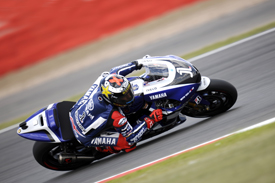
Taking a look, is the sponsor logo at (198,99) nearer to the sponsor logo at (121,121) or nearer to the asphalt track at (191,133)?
the asphalt track at (191,133)

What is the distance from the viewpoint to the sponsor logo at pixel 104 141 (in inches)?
210

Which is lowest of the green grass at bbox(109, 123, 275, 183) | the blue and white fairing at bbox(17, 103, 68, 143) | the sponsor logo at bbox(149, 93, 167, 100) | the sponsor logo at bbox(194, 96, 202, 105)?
the green grass at bbox(109, 123, 275, 183)

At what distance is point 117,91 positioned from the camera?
15.7ft

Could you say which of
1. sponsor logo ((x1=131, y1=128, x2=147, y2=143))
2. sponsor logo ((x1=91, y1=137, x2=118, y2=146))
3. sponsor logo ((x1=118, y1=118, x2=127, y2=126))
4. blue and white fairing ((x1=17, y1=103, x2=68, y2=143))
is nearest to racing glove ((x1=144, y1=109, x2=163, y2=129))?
sponsor logo ((x1=131, y1=128, x2=147, y2=143))

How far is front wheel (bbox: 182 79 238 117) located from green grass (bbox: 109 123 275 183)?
0.82m

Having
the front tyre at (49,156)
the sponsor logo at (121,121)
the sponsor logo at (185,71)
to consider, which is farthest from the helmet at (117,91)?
the front tyre at (49,156)

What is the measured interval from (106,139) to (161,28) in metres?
6.21

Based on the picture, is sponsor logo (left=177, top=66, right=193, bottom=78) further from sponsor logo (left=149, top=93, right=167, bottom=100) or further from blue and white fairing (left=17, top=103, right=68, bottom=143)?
blue and white fairing (left=17, top=103, right=68, bottom=143)

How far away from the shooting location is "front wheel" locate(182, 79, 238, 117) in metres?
5.25

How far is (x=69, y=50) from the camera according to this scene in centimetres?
1055

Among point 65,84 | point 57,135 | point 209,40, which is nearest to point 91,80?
point 65,84

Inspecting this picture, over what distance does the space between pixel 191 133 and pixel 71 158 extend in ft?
6.61

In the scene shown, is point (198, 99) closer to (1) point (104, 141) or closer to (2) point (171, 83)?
(2) point (171, 83)

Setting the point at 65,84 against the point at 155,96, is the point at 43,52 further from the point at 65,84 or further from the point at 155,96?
the point at 155,96
